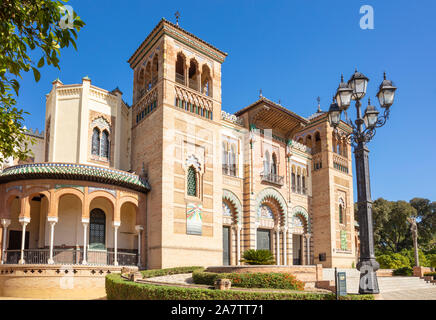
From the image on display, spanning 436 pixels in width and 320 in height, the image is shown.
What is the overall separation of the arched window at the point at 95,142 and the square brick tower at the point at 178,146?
2.02 metres

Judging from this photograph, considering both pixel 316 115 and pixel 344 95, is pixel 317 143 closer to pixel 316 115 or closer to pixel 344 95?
pixel 316 115

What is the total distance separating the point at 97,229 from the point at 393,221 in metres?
40.1

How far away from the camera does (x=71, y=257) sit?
1750 centimetres

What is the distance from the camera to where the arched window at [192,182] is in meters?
20.5

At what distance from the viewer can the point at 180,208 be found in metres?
19.5

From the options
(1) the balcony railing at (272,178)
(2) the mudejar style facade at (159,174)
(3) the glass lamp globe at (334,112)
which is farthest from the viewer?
(1) the balcony railing at (272,178)

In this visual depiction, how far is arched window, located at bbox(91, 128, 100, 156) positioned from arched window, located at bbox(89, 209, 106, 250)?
137 inches

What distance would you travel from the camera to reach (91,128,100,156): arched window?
2145 cm

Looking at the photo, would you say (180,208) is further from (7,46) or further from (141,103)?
(7,46)

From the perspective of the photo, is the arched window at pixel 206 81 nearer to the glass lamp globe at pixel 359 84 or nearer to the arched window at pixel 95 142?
the arched window at pixel 95 142

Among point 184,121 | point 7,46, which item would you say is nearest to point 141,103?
point 184,121

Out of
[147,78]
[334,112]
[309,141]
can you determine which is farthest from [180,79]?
[309,141]

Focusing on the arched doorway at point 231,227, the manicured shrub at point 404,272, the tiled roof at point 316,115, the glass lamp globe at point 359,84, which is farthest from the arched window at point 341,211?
the glass lamp globe at point 359,84

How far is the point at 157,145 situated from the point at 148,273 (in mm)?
6699
